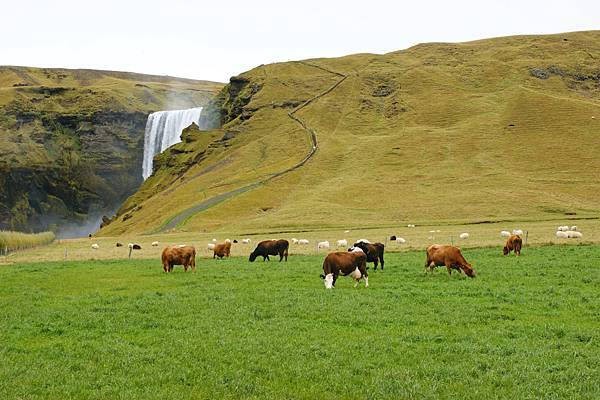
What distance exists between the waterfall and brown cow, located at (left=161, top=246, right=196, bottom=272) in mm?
137785

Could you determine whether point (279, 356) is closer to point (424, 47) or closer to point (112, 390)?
point (112, 390)

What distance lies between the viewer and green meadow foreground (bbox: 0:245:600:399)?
10539 mm

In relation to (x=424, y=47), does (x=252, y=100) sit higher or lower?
lower

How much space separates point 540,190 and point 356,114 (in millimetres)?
59991

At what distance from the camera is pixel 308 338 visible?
13688 millimetres

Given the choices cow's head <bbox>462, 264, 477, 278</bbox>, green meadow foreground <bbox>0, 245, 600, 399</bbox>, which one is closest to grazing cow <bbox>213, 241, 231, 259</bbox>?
green meadow foreground <bbox>0, 245, 600, 399</bbox>

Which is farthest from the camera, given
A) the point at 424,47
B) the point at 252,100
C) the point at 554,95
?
the point at 424,47

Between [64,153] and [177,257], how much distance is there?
153036 mm

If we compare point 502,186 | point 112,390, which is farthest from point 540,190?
point 112,390

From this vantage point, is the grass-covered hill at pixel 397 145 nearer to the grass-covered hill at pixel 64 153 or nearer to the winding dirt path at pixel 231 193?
the winding dirt path at pixel 231 193

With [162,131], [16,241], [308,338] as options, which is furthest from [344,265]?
[162,131]

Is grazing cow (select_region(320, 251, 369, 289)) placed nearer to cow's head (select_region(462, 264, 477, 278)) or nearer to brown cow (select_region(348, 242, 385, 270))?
cow's head (select_region(462, 264, 477, 278))

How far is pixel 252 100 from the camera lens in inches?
6368

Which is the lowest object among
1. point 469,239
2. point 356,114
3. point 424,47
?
point 469,239
